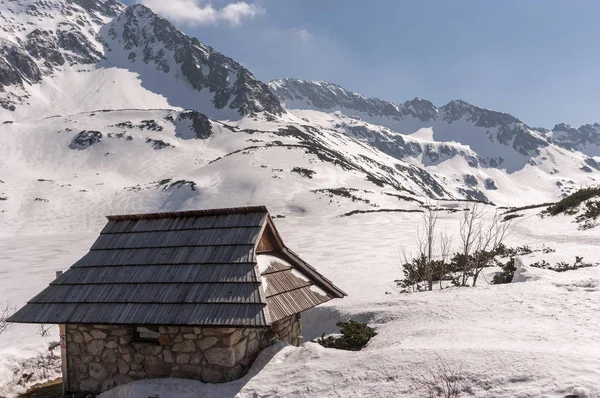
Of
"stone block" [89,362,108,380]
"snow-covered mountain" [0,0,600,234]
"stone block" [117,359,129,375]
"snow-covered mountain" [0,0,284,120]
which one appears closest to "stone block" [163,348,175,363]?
"stone block" [117,359,129,375]

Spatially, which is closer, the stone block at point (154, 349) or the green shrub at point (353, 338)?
the stone block at point (154, 349)

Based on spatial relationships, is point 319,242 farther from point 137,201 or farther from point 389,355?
point 137,201

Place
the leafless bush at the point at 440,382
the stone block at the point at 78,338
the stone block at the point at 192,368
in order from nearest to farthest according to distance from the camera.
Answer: the leafless bush at the point at 440,382
the stone block at the point at 192,368
the stone block at the point at 78,338

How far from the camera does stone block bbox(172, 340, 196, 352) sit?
339 inches

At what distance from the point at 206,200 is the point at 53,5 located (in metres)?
195

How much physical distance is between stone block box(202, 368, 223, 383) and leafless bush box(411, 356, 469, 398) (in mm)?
3907

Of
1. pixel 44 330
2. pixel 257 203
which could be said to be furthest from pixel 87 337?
pixel 257 203

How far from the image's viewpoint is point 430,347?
25.1 feet

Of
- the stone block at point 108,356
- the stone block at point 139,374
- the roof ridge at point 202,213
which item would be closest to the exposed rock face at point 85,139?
the roof ridge at point 202,213

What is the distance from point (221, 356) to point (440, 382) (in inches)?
167

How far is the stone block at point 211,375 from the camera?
27.4ft

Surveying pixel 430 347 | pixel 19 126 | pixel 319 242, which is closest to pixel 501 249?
pixel 319 242

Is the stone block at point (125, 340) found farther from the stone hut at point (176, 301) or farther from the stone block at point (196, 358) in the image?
the stone block at point (196, 358)

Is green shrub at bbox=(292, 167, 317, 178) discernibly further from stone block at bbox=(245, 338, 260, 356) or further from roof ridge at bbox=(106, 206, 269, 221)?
stone block at bbox=(245, 338, 260, 356)
